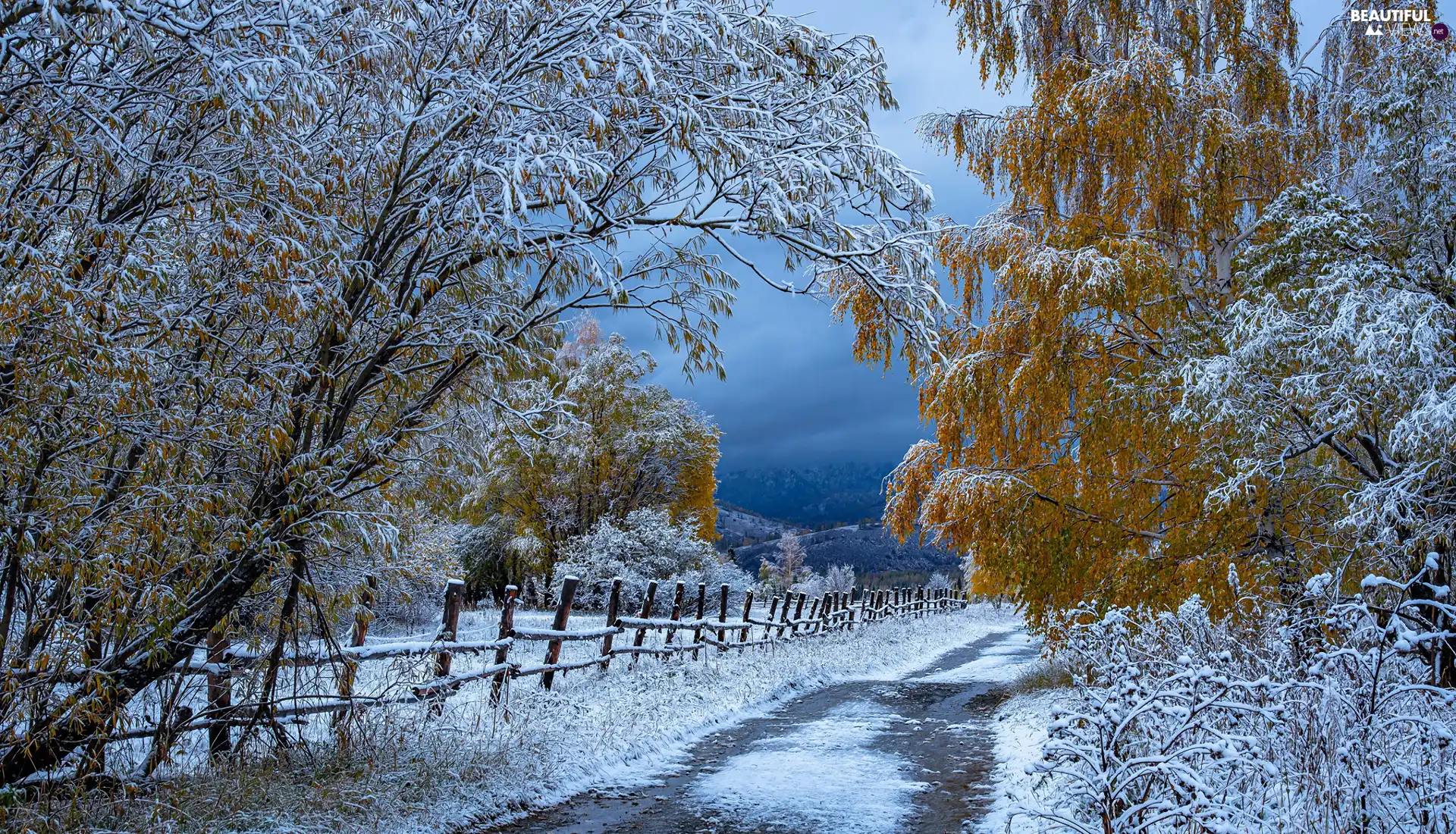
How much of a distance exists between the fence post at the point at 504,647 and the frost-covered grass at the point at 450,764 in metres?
0.16

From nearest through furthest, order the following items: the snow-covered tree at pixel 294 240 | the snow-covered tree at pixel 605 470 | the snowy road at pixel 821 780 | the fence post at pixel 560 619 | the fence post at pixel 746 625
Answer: the snow-covered tree at pixel 294 240
the snowy road at pixel 821 780
the fence post at pixel 560 619
the fence post at pixel 746 625
the snow-covered tree at pixel 605 470

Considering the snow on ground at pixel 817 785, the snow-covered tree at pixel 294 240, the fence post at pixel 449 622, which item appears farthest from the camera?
the fence post at pixel 449 622

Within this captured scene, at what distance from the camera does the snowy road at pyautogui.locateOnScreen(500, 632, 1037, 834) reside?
6262mm

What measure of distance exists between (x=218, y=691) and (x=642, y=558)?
21.0m

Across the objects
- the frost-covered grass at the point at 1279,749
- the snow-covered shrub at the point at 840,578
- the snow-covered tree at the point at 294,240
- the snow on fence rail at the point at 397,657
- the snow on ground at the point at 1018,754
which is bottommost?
the snow-covered shrub at the point at 840,578

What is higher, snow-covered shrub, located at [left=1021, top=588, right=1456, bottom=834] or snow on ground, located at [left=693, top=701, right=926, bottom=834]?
snow-covered shrub, located at [left=1021, top=588, right=1456, bottom=834]

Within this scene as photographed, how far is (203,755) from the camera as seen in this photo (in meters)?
6.45

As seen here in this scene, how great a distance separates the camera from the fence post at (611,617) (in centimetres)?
1255

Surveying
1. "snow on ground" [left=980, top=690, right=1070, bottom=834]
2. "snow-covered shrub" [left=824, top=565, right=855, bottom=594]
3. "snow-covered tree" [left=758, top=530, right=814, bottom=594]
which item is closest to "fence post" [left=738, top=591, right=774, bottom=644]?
"snow on ground" [left=980, top=690, right=1070, bottom=834]

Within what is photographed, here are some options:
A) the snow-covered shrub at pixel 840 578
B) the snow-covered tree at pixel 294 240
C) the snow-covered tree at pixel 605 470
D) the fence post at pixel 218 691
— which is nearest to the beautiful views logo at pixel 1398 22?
the snow-covered tree at pixel 294 240

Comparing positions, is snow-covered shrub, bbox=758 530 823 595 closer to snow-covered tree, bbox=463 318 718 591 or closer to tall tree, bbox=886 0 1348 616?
snow-covered tree, bbox=463 318 718 591

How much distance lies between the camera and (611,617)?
1320 centimetres

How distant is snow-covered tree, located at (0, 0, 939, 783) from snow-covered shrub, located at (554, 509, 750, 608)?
19936 mm

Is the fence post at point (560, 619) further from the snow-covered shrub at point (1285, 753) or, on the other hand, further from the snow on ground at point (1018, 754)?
the snow-covered shrub at point (1285, 753)
